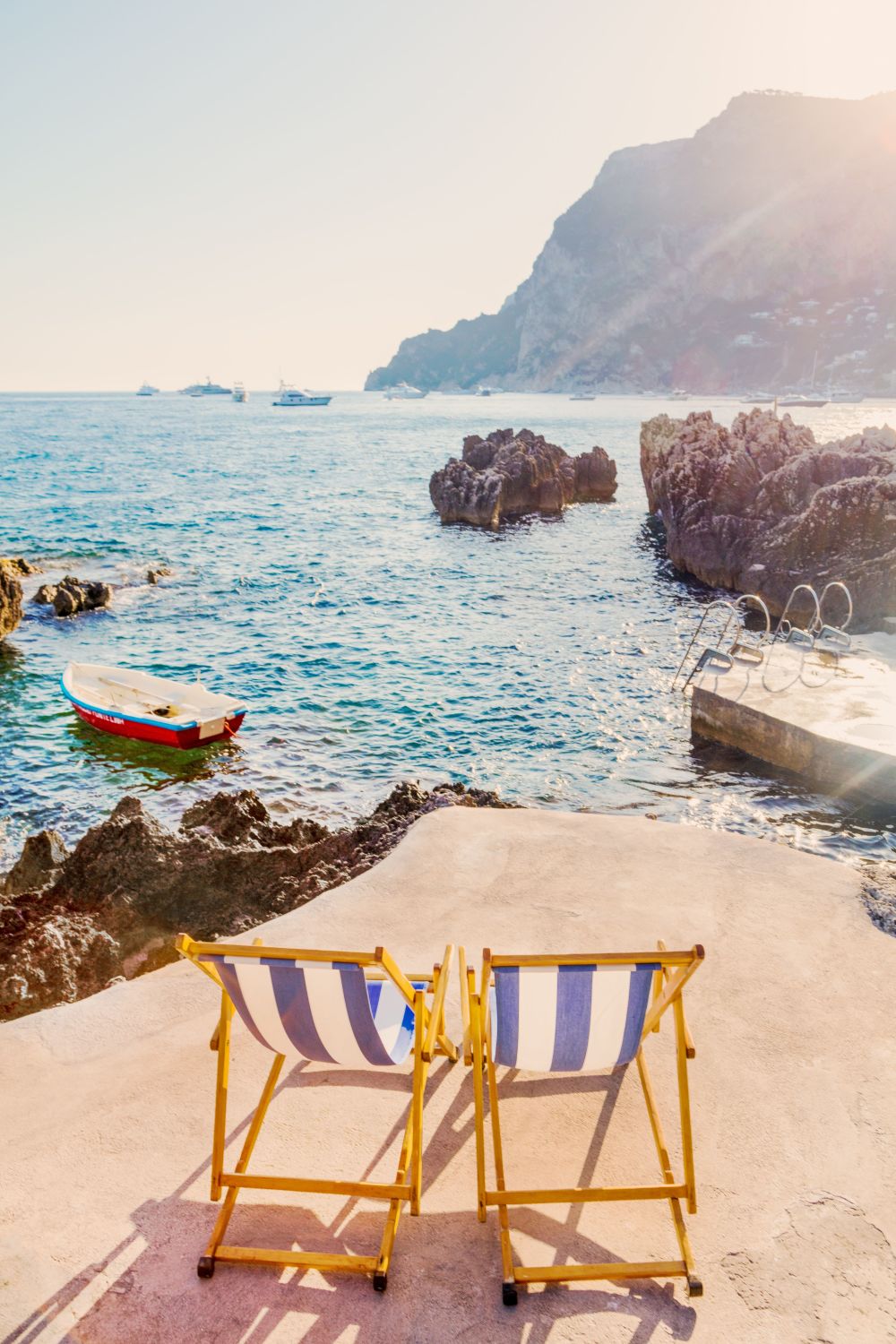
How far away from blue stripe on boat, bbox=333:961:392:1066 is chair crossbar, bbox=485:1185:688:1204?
74cm

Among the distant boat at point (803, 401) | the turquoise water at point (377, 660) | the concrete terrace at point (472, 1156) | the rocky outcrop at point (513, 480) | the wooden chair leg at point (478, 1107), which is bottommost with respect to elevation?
the turquoise water at point (377, 660)

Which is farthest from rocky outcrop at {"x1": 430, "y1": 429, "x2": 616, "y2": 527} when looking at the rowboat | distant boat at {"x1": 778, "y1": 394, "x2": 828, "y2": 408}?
distant boat at {"x1": 778, "y1": 394, "x2": 828, "y2": 408}

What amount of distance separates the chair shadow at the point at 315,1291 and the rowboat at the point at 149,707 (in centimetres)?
1109

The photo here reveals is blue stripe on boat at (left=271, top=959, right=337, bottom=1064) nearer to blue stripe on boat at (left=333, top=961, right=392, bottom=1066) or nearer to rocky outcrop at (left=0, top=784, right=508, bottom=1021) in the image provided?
blue stripe on boat at (left=333, top=961, right=392, bottom=1066)

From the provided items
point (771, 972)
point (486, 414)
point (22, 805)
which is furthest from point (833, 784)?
point (486, 414)

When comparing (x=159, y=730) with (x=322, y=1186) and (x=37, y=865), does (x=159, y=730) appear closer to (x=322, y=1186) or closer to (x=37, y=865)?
(x=37, y=865)

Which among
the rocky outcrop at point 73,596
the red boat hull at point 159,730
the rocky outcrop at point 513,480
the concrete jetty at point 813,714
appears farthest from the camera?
the rocky outcrop at point 513,480

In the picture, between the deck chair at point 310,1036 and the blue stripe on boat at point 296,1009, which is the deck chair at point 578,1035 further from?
the blue stripe on boat at point 296,1009

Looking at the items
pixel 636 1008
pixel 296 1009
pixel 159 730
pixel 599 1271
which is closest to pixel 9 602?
pixel 159 730

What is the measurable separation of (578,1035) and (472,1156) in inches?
37.7

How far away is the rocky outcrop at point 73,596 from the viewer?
77.6ft

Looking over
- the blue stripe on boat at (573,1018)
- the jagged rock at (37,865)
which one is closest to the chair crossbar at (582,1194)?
the blue stripe on boat at (573,1018)

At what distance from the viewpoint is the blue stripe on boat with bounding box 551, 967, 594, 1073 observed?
3.58 metres

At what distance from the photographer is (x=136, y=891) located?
314 inches
